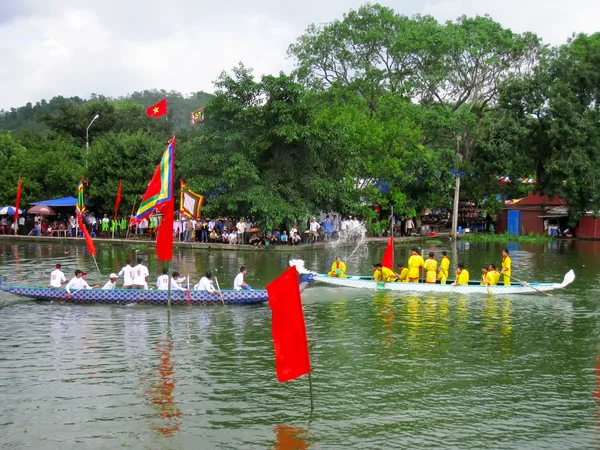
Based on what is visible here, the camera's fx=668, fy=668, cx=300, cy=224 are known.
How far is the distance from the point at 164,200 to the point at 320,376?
7.02 meters

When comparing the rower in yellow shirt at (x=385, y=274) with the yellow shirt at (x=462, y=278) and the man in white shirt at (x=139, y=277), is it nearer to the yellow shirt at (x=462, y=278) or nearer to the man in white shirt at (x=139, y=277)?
the yellow shirt at (x=462, y=278)

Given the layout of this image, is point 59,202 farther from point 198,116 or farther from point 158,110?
point 198,116

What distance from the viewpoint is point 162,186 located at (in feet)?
59.6

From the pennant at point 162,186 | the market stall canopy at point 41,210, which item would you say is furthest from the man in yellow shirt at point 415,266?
the market stall canopy at point 41,210

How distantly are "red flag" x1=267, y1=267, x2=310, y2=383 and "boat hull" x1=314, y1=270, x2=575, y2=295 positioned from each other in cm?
1316

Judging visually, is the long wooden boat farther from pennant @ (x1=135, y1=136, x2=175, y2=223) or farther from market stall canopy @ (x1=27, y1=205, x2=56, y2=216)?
market stall canopy @ (x1=27, y1=205, x2=56, y2=216)

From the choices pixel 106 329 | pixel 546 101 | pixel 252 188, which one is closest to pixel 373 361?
pixel 106 329

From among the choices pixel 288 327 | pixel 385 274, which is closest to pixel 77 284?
pixel 385 274

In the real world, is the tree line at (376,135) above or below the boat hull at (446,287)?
above

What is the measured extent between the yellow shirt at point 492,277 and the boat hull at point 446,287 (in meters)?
0.24

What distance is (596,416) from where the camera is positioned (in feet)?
38.1

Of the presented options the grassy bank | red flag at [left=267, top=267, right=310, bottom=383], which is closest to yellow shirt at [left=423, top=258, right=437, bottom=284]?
red flag at [left=267, top=267, right=310, bottom=383]

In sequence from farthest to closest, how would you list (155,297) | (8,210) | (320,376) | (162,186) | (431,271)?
1. (8,210)
2. (431,271)
3. (155,297)
4. (162,186)
5. (320,376)

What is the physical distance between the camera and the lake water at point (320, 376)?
10828mm
